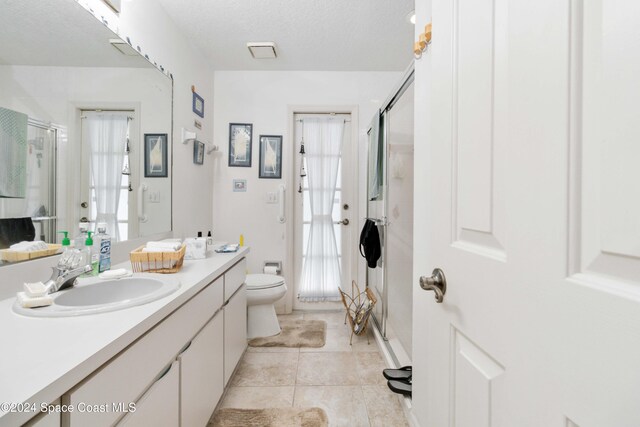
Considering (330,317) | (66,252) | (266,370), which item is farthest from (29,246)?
(330,317)

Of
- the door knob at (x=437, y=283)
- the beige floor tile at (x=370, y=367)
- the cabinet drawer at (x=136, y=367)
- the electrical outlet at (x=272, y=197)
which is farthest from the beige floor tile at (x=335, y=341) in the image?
the door knob at (x=437, y=283)

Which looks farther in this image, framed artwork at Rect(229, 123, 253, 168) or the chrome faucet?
framed artwork at Rect(229, 123, 253, 168)

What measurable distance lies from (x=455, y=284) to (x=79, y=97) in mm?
1672

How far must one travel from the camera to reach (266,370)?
1.84 meters

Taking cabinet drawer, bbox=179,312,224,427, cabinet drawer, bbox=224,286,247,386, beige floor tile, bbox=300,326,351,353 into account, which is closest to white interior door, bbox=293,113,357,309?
beige floor tile, bbox=300,326,351,353

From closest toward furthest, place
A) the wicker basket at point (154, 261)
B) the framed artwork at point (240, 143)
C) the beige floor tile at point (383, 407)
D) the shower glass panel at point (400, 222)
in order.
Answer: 1. the wicker basket at point (154, 261)
2. the beige floor tile at point (383, 407)
3. the shower glass panel at point (400, 222)
4. the framed artwork at point (240, 143)

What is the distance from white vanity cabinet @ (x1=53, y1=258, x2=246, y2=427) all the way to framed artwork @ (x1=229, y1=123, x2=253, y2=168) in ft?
4.69

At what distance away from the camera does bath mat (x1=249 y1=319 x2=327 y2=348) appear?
2.19 metres

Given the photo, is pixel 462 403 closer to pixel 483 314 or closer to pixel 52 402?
pixel 483 314

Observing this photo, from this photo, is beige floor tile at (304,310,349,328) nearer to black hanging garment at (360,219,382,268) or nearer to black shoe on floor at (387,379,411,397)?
black hanging garment at (360,219,382,268)

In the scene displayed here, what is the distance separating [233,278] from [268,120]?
174 cm

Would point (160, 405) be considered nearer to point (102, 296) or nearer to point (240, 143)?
point (102, 296)

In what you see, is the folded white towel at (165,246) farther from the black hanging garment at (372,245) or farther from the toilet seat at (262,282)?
the black hanging garment at (372,245)

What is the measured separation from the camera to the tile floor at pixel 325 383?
58.9 inches
